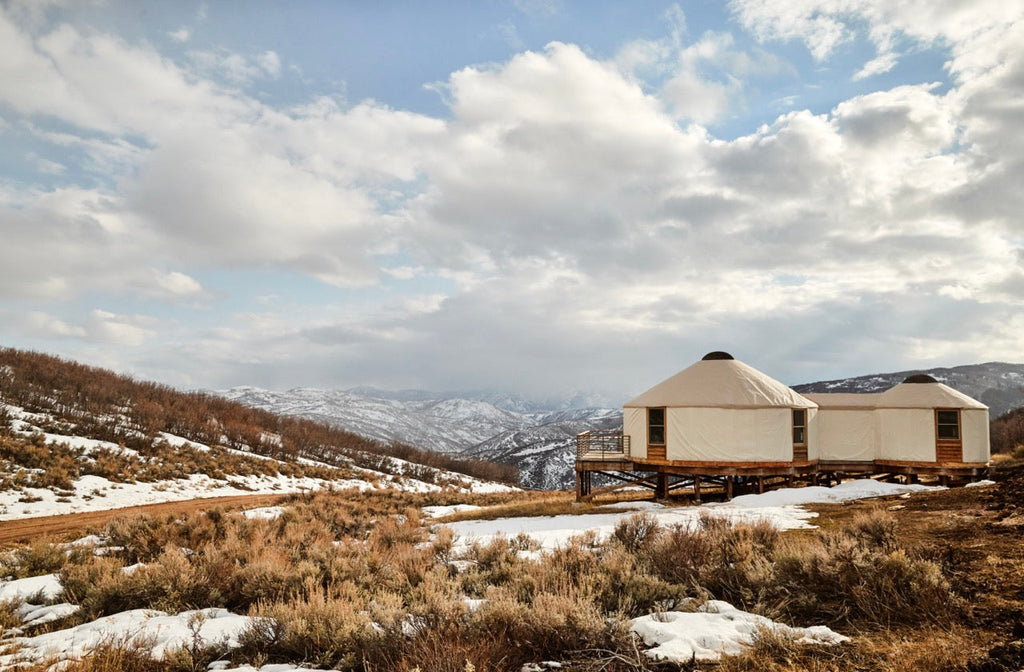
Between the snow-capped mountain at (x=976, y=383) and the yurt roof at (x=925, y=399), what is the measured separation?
108267mm

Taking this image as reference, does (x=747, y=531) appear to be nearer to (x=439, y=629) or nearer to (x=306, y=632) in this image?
(x=439, y=629)

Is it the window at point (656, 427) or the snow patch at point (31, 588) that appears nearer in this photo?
the snow patch at point (31, 588)

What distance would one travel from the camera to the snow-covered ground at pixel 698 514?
1112 centimetres

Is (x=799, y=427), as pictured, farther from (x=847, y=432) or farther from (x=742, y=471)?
(x=742, y=471)

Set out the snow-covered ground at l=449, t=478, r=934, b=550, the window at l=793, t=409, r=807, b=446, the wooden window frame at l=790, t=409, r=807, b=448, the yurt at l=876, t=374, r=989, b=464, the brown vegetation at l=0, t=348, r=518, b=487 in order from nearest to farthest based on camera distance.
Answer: the snow-covered ground at l=449, t=478, r=934, b=550 < the wooden window frame at l=790, t=409, r=807, b=448 < the window at l=793, t=409, r=807, b=446 < the yurt at l=876, t=374, r=989, b=464 < the brown vegetation at l=0, t=348, r=518, b=487

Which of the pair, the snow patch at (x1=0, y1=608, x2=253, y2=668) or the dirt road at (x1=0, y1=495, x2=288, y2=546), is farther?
the dirt road at (x1=0, y1=495, x2=288, y2=546)

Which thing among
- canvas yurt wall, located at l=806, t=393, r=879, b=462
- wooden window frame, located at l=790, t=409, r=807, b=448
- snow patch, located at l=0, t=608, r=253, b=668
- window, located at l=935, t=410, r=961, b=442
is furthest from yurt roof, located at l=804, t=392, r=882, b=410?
snow patch, located at l=0, t=608, r=253, b=668

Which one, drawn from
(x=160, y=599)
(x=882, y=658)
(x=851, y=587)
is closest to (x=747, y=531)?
(x=851, y=587)

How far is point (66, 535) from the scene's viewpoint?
10.9 m

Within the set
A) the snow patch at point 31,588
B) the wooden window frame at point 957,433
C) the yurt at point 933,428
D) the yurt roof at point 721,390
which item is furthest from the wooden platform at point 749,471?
the snow patch at point 31,588

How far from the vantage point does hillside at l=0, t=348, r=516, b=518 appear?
55.1 ft

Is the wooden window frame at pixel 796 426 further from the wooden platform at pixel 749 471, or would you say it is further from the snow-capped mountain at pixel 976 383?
the snow-capped mountain at pixel 976 383

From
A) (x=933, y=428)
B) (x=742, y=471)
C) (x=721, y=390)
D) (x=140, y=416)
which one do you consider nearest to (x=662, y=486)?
(x=742, y=471)

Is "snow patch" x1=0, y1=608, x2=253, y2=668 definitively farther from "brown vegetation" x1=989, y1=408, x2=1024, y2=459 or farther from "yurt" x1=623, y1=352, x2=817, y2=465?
"brown vegetation" x1=989, y1=408, x2=1024, y2=459
